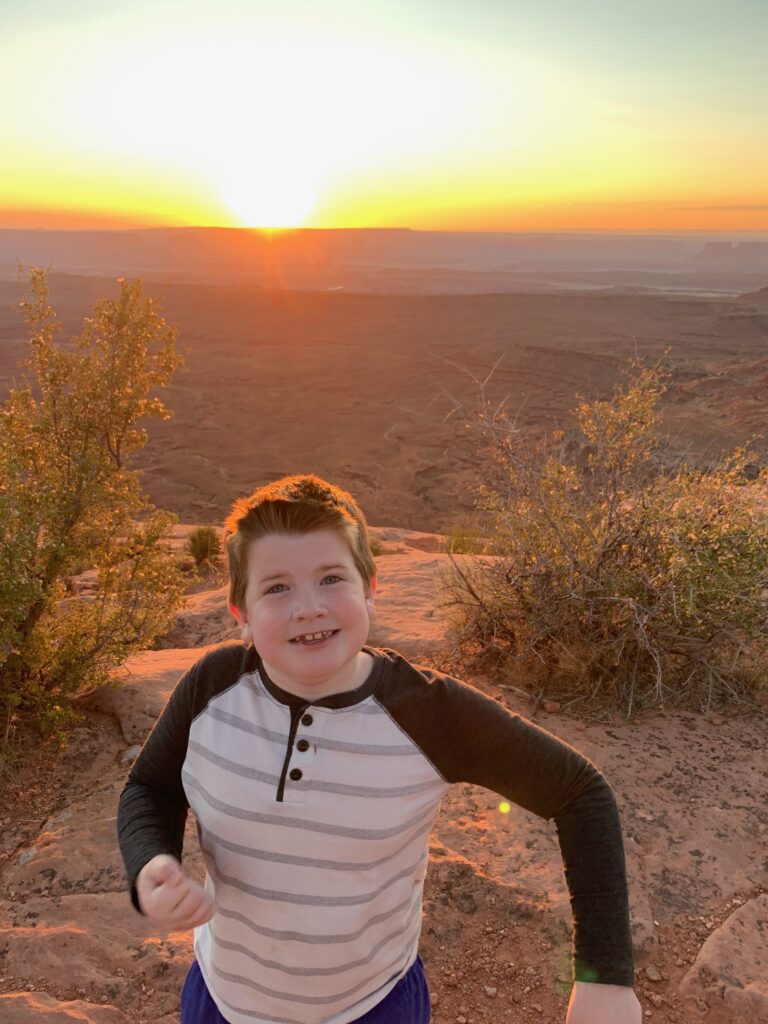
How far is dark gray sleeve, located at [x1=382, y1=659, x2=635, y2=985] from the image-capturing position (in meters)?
1.04

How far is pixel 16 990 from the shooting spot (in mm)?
1987

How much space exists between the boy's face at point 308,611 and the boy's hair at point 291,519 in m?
0.02

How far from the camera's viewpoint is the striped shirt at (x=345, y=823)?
1.07 m

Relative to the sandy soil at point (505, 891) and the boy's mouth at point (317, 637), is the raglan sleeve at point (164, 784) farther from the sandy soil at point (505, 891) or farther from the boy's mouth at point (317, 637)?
the sandy soil at point (505, 891)

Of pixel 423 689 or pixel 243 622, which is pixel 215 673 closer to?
pixel 243 622

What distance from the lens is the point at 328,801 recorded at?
1.08m

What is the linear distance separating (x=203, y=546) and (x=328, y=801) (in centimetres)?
730

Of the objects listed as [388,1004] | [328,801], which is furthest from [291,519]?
[388,1004]

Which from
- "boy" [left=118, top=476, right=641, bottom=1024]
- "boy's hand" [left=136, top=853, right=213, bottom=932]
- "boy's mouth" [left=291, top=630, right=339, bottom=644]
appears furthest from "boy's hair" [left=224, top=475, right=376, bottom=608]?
"boy's hand" [left=136, top=853, right=213, bottom=932]

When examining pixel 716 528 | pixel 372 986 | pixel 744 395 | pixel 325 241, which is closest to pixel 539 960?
pixel 372 986

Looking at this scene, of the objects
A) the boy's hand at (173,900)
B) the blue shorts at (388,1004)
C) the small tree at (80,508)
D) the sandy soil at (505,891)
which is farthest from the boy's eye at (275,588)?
the small tree at (80,508)

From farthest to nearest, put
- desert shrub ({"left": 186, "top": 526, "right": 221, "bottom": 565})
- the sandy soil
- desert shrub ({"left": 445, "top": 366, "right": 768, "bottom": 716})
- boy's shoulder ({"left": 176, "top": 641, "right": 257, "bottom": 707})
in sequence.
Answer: desert shrub ({"left": 186, "top": 526, "right": 221, "bottom": 565}) < desert shrub ({"left": 445, "top": 366, "right": 768, "bottom": 716}) < the sandy soil < boy's shoulder ({"left": 176, "top": 641, "right": 257, "bottom": 707})

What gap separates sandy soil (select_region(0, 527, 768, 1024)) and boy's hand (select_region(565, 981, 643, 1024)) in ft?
3.74

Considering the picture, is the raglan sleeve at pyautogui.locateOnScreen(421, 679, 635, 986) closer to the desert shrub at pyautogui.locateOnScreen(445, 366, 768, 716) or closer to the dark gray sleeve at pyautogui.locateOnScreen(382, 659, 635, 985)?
the dark gray sleeve at pyautogui.locateOnScreen(382, 659, 635, 985)
